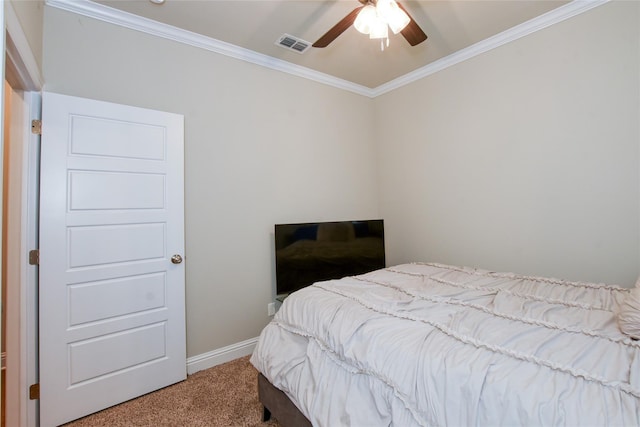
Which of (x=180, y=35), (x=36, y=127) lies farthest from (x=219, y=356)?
(x=180, y=35)

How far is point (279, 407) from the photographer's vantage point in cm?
162

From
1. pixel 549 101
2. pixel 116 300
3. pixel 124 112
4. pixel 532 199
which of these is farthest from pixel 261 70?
pixel 532 199

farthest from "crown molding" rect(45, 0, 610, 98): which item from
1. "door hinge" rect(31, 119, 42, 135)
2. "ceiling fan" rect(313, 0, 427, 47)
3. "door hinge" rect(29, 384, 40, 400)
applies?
"door hinge" rect(29, 384, 40, 400)

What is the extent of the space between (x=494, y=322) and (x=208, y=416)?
179 centimetres

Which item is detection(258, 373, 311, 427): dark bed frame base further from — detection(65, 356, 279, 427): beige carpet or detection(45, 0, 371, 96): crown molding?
detection(45, 0, 371, 96): crown molding

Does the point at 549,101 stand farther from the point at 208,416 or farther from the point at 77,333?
the point at 77,333

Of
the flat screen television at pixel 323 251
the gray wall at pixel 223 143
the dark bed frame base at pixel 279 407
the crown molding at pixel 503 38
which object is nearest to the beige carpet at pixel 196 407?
the dark bed frame base at pixel 279 407

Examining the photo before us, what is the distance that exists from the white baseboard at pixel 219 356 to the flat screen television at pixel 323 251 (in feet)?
1.85

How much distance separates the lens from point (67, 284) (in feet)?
6.33

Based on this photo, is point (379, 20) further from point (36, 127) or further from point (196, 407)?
point (196, 407)

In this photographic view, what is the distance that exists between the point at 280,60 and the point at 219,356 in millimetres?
2826

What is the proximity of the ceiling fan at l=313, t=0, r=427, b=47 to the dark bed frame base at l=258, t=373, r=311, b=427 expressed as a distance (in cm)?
218

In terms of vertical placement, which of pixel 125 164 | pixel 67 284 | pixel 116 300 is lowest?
pixel 116 300

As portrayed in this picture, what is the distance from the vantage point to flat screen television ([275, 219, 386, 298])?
2799 millimetres
